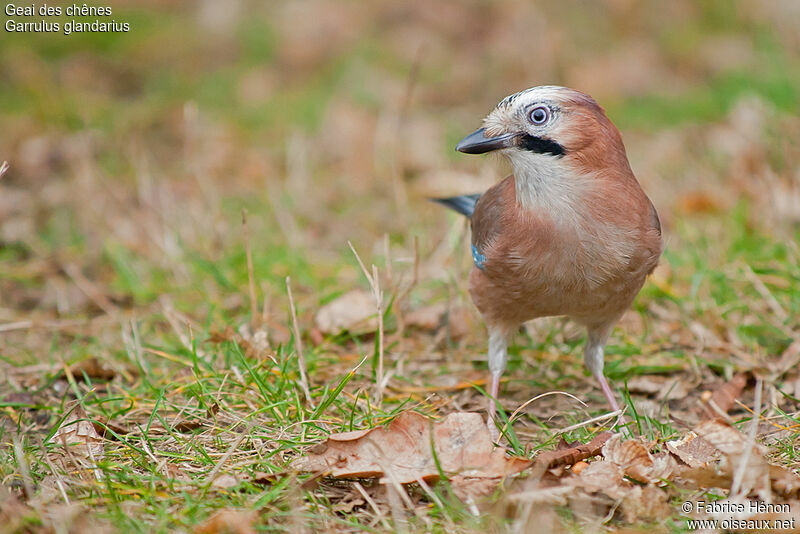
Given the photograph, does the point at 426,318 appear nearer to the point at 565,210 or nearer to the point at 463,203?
the point at 463,203

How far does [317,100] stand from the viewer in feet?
26.6

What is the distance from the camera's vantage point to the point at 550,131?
3387 mm

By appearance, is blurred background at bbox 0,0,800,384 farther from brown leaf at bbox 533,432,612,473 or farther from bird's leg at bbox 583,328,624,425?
brown leaf at bbox 533,432,612,473

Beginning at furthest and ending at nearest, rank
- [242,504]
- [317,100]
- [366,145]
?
[317,100]
[366,145]
[242,504]

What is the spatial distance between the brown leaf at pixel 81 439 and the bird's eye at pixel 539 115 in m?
2.08

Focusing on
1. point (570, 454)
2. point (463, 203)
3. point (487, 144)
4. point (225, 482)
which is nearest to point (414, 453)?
point (570, 454)

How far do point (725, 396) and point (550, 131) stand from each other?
1495 millimetres

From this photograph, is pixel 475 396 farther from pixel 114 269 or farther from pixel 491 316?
pixel 114 269

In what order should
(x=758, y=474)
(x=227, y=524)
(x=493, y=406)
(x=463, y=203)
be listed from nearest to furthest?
(x=227, y=524) < (x=758, y=474) < (x=493, y=406) < (x=463, y=203)

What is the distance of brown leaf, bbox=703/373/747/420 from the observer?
12.3ft

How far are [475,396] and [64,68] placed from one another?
6.11 metres

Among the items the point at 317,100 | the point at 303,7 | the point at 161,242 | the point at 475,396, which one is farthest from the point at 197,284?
the point at 303,7

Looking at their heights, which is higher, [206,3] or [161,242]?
[206,3]

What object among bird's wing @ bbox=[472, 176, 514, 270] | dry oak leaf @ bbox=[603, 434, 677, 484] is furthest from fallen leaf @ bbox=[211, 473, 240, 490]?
bird's wing @ bbox=[472, 176, 514, 270]
